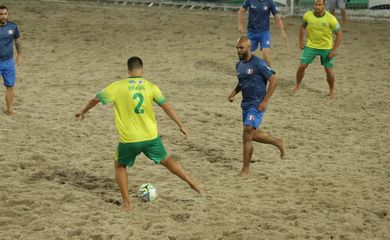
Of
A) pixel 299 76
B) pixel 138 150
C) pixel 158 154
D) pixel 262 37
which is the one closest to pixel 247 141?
pixel 158 154

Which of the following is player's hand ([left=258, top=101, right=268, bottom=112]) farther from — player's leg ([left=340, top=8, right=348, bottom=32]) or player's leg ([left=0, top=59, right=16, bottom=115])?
player's leg ([left=340, top=8, right=348, bottom=32])

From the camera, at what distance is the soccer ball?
32.6ft

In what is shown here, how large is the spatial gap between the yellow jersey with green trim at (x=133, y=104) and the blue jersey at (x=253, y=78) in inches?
74.8

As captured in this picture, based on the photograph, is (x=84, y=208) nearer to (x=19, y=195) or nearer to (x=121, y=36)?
(x=19, y=195)

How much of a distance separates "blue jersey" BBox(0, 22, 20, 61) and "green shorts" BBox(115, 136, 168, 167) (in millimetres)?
5286

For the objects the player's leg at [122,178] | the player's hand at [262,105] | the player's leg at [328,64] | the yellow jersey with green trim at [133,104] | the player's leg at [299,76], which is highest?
the yellow jersey with green trim at [133,104]

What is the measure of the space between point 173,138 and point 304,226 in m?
4.49

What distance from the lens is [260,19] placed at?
1698 centimetres

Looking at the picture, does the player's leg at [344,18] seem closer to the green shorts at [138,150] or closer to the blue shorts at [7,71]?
the blue shorts at [7,71]

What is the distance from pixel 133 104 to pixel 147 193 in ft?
4.45

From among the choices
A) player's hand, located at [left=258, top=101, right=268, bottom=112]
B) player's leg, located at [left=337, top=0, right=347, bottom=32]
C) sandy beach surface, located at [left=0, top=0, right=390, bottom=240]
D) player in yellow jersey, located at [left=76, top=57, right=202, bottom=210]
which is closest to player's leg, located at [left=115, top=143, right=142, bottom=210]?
player in yellow jersey, located at [left=76, top=57, right=202, bottom=210]

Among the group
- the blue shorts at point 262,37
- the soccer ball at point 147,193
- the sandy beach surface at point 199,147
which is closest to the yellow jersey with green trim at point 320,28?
the sandy beach surface at point 199,147

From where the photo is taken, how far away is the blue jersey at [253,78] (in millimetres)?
10727

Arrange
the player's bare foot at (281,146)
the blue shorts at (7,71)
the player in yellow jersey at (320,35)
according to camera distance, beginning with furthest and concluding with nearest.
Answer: the player in yellow jersey at (320,35)
the blue shorts at (7,71)
the player's bare foot at (281,146)
